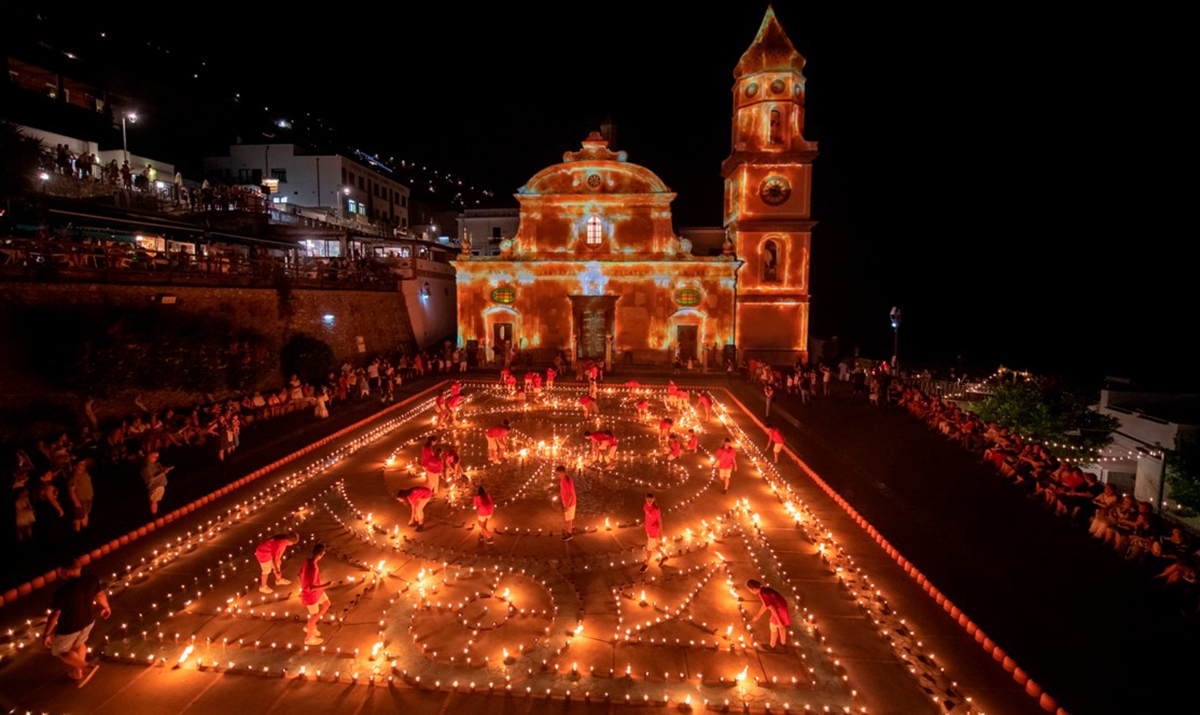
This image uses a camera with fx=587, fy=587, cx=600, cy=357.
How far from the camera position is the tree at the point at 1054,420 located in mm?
17750

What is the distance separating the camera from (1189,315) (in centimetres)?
5591

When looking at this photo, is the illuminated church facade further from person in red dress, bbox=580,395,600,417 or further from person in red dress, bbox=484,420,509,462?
person in red dress, bbox=484,420,509,462

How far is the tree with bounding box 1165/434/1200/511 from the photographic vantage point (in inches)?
522

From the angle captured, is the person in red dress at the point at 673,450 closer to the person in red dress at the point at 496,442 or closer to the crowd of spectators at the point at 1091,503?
Result: the person in red dress at the point at 496,442

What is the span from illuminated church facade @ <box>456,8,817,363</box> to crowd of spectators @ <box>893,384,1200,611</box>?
45.7 feet

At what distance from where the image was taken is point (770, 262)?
31.9 m

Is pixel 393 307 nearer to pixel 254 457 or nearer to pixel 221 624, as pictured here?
pixel 254 457

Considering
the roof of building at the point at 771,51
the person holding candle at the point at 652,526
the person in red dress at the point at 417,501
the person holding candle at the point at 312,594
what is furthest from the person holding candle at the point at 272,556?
the roof of building at the point at 771,51

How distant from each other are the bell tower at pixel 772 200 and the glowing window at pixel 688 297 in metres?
2.30

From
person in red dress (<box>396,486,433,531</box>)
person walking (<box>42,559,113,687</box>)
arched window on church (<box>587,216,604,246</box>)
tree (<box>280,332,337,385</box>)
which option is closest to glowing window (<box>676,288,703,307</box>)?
arched window on church (<box>587,216,604,246</box>)

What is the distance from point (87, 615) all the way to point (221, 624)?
160cm

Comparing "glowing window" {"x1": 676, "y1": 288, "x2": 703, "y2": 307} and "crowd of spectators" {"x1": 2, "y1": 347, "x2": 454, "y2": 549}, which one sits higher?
"glowing window" {"x1": 676, "y1": 288, "x2": 703, "y2": 307}

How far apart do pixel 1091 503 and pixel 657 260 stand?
22.2 m

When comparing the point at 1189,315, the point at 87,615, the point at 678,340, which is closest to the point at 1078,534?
the point at 87,615
